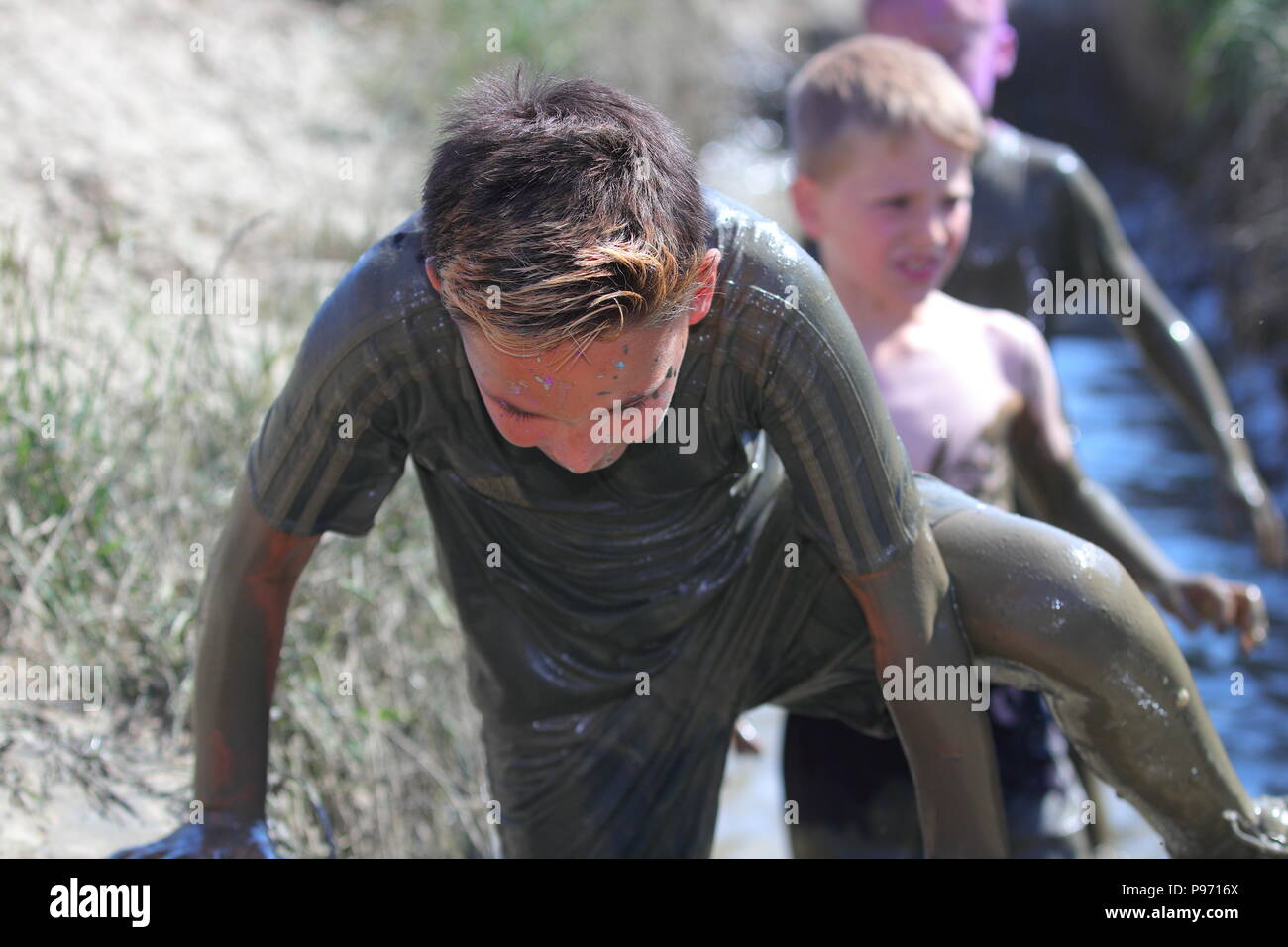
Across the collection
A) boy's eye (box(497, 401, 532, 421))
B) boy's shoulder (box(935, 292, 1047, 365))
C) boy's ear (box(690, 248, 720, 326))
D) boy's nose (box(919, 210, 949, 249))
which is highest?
boy's nose (box(919, 210, 949, 249))

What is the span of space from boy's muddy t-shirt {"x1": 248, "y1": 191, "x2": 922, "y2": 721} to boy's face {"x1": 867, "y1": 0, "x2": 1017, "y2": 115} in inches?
70.7

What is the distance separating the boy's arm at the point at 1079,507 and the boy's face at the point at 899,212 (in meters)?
0.25

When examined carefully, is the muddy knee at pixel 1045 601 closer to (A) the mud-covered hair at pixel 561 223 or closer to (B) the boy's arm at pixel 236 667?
(A) the mud-covered hair at pixel 561 223

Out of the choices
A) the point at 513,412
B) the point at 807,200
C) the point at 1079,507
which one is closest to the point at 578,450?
the point at 513,412

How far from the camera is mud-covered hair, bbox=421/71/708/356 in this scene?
1677 millimetres

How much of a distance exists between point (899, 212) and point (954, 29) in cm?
105

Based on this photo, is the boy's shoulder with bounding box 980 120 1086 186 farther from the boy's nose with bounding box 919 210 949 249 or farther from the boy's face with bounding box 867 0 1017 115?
the boy's nose with bounding box 919 210 949 249

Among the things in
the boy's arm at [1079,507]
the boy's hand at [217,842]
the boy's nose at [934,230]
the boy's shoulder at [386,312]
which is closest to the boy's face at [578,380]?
the boy's shoulder at [386,312]

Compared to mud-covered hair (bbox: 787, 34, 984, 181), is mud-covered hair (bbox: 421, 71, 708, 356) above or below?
below

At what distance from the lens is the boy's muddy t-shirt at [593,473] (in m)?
1.98

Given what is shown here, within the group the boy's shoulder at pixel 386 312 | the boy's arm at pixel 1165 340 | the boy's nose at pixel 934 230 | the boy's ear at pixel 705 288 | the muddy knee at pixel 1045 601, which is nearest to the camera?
the boy's ear at pixel 705 288

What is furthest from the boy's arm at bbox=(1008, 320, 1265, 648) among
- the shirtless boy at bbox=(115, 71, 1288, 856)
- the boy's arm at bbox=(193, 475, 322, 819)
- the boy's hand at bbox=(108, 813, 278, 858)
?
the boy's hand at bbox=(108, 813, 278, 858)

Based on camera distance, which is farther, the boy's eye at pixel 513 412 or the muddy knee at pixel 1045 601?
the muddy knee at pixel 1045 601

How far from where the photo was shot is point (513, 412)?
1838mm
